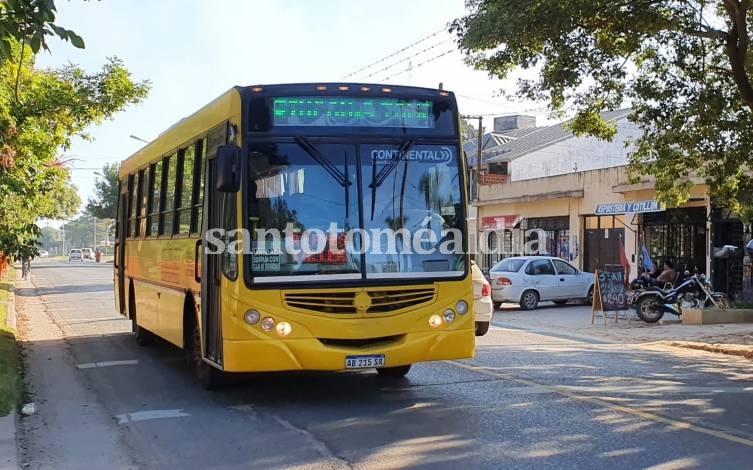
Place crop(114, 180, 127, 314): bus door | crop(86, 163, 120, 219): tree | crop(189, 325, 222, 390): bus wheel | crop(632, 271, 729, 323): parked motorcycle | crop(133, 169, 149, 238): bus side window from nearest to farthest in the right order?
crop(189, 325, 222, 390): bus wheel → crop(133, 169, 149, 238): bus side window → crop(114, 180, 127, 314): bus door → crop(632, 271, 729, 323): parked motorcycle → crop(86, 163, 120, 219): tree

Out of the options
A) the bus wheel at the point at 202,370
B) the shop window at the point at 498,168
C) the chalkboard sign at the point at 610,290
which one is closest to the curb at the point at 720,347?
the chalkboard sign at the point at 610,290

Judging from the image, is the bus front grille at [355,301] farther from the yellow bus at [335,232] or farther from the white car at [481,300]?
the white car at [481,300]

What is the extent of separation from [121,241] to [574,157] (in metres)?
30.8

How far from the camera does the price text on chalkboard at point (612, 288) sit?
59.4 feet

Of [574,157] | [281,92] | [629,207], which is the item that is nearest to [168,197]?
[281,92]

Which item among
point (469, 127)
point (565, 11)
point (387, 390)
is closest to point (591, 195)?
point (565, 11)

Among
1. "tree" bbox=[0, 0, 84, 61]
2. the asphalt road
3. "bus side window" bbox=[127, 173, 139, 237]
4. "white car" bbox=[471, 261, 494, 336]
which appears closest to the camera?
"tree" bbox=[0, 0, 84, 61]

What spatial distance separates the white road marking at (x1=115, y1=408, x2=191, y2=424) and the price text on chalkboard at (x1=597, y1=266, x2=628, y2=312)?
1207 centimetres

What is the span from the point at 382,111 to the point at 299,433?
3274 millimetres

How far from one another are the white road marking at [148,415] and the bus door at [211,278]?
616 millimetres

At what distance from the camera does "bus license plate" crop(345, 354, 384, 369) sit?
769cm

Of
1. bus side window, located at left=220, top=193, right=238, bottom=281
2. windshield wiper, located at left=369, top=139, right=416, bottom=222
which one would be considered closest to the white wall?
windshield wiper, located at left=369, top=139, right=416, bottom=222

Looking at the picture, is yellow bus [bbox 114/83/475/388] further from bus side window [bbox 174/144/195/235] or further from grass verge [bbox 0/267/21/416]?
grass verge [bbox 0/267/21/416]

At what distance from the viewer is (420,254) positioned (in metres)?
8.03
